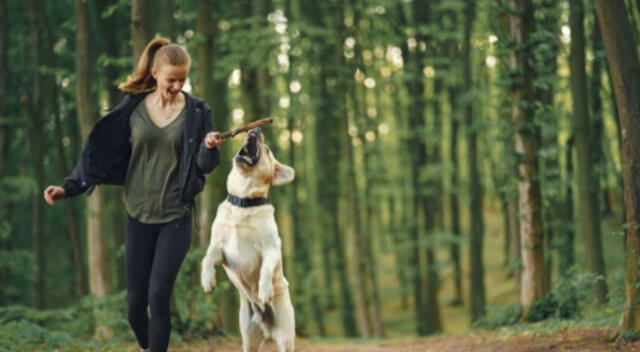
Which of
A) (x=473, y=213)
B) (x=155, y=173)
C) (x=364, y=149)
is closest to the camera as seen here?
(x=155, y=173)

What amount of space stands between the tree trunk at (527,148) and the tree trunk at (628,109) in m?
4.26

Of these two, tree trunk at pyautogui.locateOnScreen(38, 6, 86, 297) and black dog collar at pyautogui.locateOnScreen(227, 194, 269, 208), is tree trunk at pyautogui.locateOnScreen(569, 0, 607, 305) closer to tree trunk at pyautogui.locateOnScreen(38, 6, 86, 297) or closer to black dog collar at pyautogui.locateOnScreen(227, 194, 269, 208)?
black dog collar at pyautogui.locateOnScreen(227, 194, 269, 208)

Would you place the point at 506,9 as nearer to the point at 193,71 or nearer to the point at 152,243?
the point at 193,71

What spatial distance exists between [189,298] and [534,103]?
565 centimetres

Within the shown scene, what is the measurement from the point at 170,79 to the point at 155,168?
2.18 ft

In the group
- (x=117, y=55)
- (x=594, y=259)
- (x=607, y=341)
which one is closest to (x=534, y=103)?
(x=594, y=259)

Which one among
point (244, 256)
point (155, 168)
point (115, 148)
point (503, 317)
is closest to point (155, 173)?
point (155, 168)

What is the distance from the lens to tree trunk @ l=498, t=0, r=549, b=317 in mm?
12516

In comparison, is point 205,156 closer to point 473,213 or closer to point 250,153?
point 250,153

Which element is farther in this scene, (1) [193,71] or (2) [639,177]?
(1) [193,71]

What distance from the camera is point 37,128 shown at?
19.0 metres

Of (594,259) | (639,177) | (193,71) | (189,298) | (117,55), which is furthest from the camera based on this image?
(117,55)

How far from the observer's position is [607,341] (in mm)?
8359

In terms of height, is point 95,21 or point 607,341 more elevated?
point 95,21
